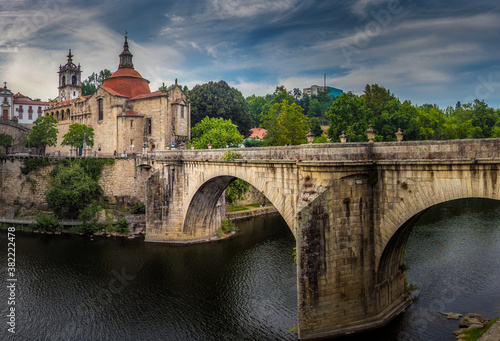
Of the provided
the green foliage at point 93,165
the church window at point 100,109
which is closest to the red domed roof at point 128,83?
the church window at point 100,109

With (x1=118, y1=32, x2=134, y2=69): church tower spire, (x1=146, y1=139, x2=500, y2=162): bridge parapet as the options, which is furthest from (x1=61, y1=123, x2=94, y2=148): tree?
(x1=146, y1=139, x2=500, y2=162): bridge parapet

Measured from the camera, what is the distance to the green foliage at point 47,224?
3718cm

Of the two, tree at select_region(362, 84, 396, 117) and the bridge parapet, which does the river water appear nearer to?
the bridge parapet

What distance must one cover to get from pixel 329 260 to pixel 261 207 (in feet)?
99.3

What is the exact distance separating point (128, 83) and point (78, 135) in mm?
10062

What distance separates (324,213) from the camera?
630 inches

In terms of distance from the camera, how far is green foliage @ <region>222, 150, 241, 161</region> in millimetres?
24497

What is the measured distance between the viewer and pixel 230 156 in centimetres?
2511

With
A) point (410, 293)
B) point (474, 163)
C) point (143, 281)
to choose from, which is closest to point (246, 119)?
point (143, 281)

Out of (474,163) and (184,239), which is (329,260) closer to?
(474,163)

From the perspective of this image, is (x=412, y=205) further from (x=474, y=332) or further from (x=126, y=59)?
(x=126, y=59)

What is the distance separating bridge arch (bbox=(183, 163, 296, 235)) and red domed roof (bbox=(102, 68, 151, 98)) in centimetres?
2563

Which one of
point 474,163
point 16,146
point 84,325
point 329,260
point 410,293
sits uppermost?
point 16,146

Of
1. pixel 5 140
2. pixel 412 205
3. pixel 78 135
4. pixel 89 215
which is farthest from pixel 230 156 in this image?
pixel 5 140
